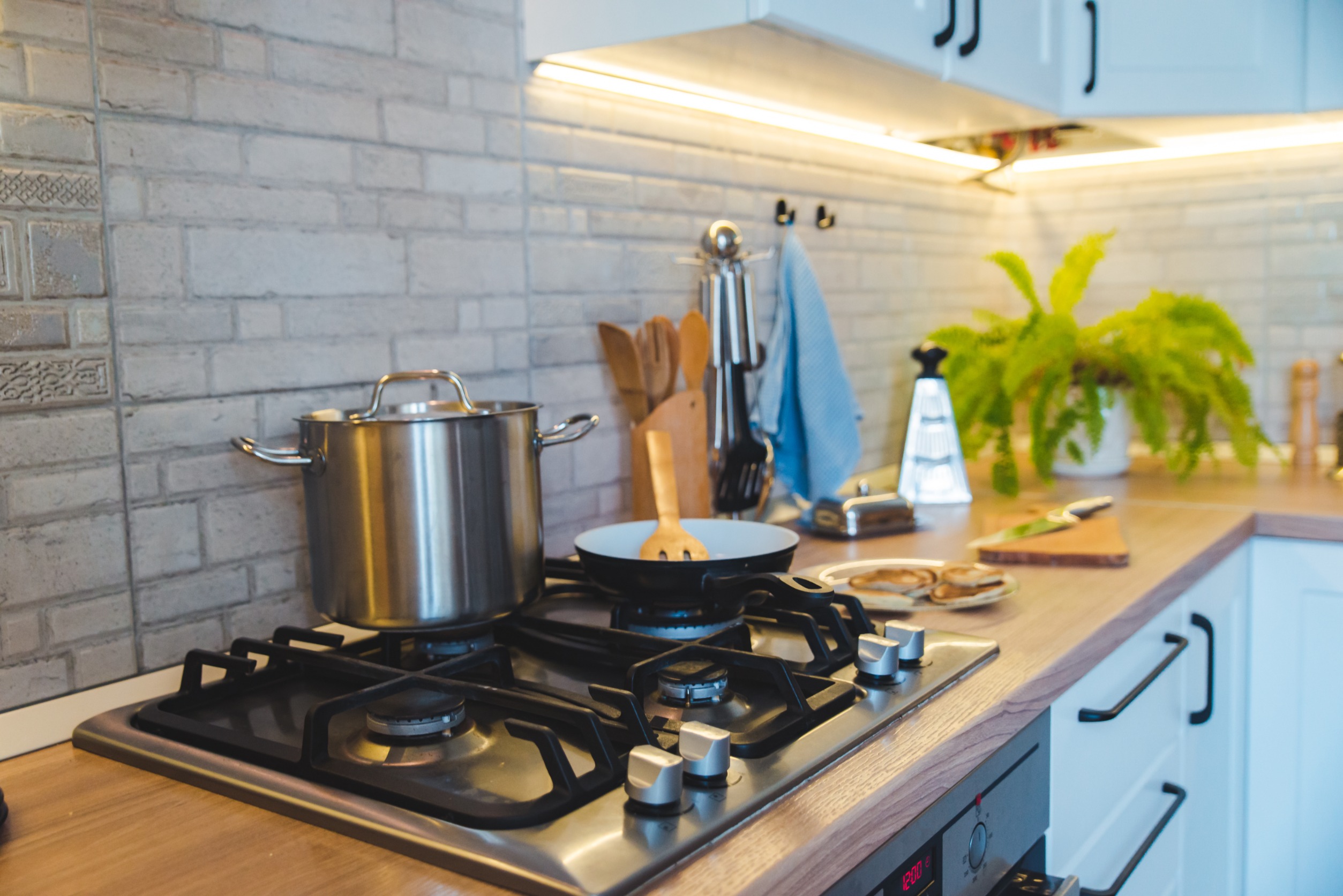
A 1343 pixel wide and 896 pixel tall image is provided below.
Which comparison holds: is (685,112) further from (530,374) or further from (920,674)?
(920,674)

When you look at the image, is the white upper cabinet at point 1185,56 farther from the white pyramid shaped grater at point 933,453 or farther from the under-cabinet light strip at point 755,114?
the white pyramid shaped grater at point 933,453

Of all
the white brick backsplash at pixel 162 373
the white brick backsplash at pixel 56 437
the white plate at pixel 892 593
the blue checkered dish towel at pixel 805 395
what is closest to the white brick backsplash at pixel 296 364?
→ the white brick backsplash at pixel 162 373

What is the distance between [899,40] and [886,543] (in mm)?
726

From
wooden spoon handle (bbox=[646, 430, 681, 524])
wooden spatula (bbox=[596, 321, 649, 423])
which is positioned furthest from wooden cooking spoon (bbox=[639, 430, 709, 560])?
wooden spatula (bbox=[596, 321, 649, 423])

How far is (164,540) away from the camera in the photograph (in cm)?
104

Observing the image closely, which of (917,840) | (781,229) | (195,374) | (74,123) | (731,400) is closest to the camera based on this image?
(917,840)

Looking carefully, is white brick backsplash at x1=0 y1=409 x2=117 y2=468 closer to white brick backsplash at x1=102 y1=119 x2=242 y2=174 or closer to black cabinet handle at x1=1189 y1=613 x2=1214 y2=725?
white brick backsplash at x1=102 y1=119 x2=242 y2=174

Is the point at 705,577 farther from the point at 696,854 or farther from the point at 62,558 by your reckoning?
the point at 62,558

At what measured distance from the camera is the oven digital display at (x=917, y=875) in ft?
2.60

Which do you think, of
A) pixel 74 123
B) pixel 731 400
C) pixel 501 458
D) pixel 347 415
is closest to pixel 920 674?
pixel 501 458

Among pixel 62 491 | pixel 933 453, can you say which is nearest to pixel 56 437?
pixel 62 491

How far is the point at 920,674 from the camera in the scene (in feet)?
3.22

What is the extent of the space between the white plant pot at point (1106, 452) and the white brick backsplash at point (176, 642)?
1.68 metres

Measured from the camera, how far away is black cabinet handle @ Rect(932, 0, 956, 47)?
1.56 m
